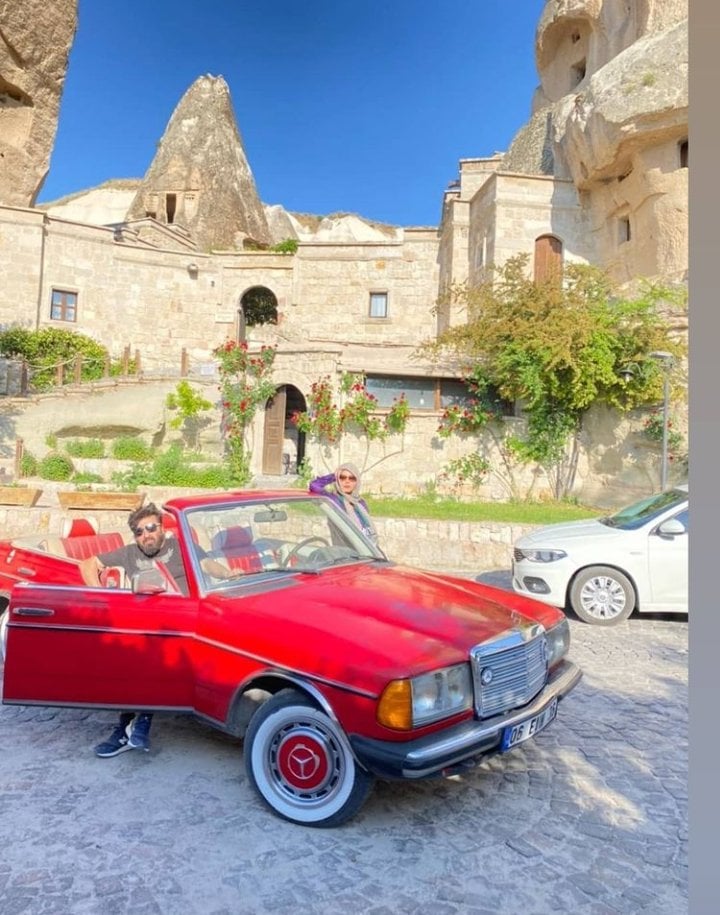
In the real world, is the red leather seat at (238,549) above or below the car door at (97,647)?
above

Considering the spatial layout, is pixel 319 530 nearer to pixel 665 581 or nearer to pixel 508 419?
pixel 665 581

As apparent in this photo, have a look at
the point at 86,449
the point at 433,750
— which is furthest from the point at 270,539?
the point at 86,449

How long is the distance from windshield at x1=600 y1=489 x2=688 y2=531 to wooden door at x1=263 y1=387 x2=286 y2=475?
400 inches

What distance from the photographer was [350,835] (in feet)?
9.44

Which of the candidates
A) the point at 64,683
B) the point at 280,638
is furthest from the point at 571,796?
the point at 64,683

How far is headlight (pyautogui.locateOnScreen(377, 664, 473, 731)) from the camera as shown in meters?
2.63

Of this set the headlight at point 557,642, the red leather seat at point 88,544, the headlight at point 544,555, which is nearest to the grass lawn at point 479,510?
the headlight at point 544,555

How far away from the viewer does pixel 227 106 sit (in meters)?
40.8

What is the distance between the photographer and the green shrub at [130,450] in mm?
15844

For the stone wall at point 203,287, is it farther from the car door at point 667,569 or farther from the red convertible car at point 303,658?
the red convertible car at point 303,658

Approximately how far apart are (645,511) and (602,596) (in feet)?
4.04

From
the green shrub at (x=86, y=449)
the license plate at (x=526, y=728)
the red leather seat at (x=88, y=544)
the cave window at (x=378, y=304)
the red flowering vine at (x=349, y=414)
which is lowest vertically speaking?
the license plate at (x=526, y=728)

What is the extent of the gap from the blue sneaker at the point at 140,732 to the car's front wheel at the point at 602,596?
16.7 feet

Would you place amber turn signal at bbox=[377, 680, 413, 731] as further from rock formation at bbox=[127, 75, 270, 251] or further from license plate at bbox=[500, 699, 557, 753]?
rock formation at bbox=[127, 75, 270, 251]
